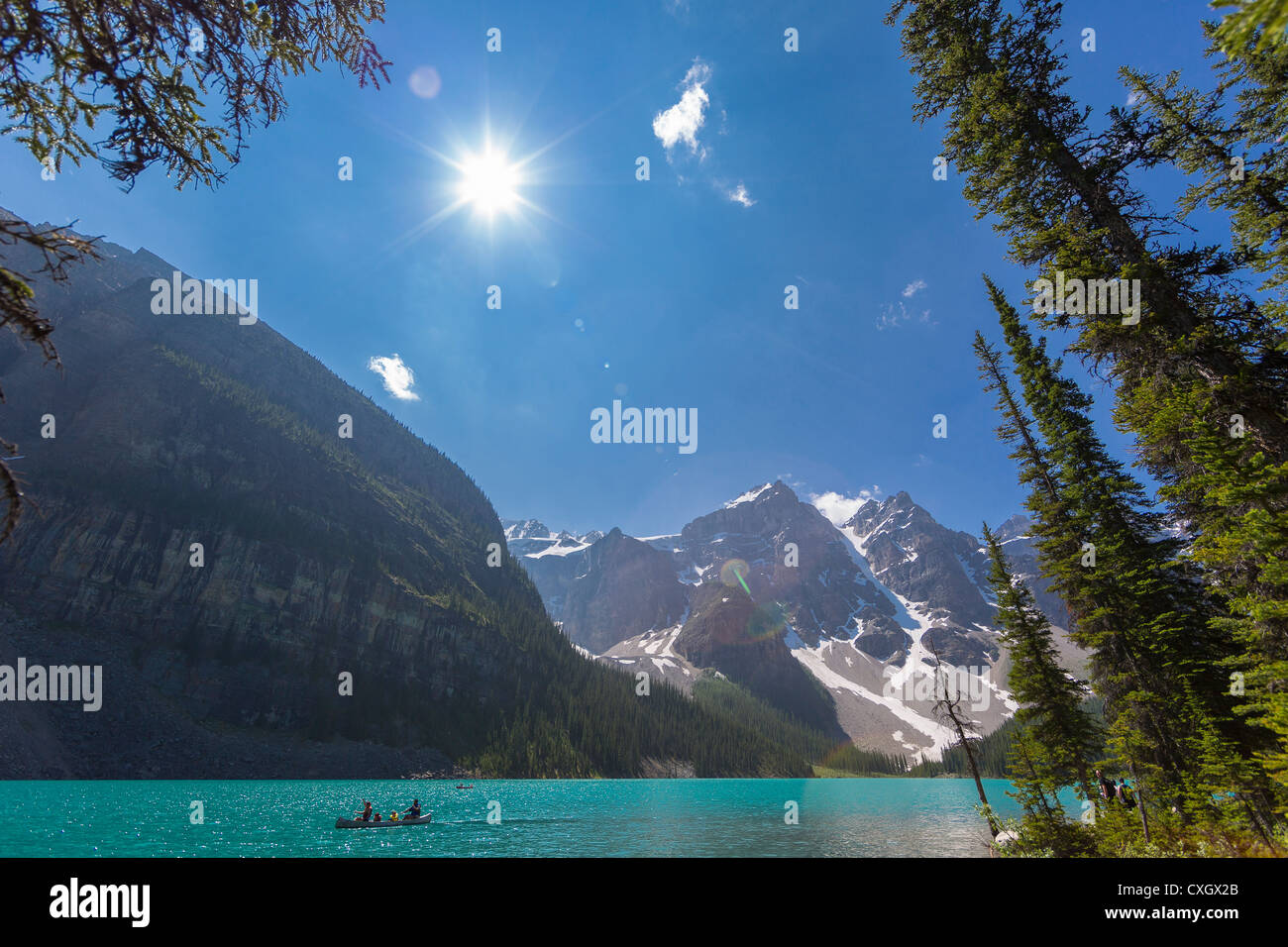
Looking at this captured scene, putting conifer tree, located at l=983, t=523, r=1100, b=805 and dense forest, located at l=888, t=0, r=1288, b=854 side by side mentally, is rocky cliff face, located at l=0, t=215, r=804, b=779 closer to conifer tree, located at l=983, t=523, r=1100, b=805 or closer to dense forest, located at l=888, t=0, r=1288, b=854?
dense forest, located at l=888, t=0, r=1288, b=854

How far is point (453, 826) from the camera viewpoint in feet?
173

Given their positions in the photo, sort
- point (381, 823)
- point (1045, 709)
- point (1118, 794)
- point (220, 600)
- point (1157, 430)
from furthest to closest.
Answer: point (220, 600) < point (381, 823) < point (1045, 709) < point (1118, 794) < point (1157, 430)

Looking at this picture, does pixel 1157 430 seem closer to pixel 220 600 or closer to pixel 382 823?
pixel 382 823

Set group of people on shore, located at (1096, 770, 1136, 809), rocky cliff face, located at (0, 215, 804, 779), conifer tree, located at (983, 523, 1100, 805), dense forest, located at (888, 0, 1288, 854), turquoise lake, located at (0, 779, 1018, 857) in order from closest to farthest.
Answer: dense forest, located at (888, 0, 1288, 854) < group of people on shore, located at (1096, 770, 1136, 809) < conifer tree, located at (983, 523, 1100, 805) < turquoise lake, located at (0, 779, 1018, 857) < rocky cliff face, located at (0, 215, 804, 779)

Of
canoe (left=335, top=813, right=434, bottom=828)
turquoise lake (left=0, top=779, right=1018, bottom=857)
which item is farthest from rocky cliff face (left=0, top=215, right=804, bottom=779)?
canoe (left=335, top=813, right=434, bottom=828)

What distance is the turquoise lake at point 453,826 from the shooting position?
37219mm

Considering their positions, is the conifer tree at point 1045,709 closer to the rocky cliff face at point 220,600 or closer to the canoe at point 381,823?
the canoe at point 381,823

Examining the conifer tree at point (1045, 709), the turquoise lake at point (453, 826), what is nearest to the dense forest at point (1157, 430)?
the conifer tree at point (1045, 709)

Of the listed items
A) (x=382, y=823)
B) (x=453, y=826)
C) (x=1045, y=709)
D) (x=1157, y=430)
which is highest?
(x=1157, y=430)

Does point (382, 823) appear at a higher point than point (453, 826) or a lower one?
higher

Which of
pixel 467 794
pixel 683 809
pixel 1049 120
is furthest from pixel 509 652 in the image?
pixel 1049 120

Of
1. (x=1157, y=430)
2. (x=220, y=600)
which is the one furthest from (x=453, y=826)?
(x=220, y=600)

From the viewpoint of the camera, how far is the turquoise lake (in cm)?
3722
